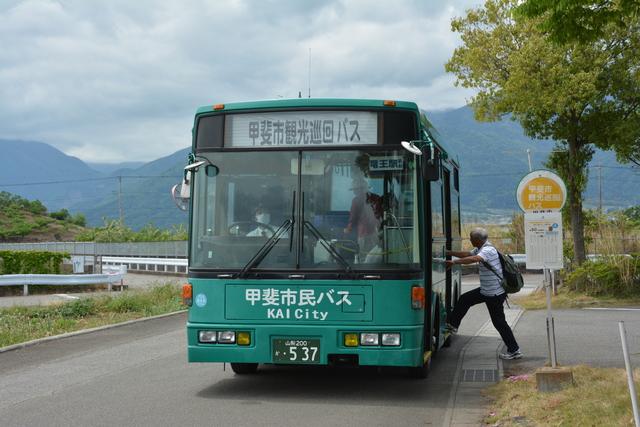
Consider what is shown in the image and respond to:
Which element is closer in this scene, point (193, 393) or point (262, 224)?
point (262, 224)

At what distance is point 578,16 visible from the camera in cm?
1032

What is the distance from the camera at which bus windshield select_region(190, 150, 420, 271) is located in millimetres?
9016

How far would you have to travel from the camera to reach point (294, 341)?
909 centimetres

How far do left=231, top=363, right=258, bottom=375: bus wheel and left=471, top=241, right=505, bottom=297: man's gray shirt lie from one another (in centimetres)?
328

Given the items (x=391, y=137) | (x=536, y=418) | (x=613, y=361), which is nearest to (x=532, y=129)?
(x=613, y=361)

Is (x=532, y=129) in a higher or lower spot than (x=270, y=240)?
higher

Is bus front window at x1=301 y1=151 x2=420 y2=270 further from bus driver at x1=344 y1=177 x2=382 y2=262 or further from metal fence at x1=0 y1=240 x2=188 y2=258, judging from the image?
metal fence at x1=0 y1=240 x2=188 y2=258

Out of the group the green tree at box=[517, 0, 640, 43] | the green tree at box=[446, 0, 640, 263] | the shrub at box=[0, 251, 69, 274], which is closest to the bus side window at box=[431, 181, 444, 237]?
the green tree at box=[517, 0, 640, 43]

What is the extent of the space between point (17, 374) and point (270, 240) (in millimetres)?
4467

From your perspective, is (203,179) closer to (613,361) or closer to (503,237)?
(613,361)

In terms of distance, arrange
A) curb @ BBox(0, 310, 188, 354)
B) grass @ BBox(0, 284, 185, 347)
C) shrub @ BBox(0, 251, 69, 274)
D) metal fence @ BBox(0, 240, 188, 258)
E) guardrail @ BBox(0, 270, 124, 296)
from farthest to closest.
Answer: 1. metal fence @ BBox(0, 240, 188, 258)
2. shrub @ BBox(0, 251, 69, 274)
3. guardrail @ BBox(0, 270, 124, 296)
4. grass @ BBox(0, 284, 185, 347)
5. curb @ BBox(0, 310, 188, 354)

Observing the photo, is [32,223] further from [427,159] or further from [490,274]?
[427,159]

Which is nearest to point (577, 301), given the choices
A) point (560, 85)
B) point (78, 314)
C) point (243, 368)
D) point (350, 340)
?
point (560, 85)

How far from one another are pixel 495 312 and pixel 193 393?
4.41 meters
